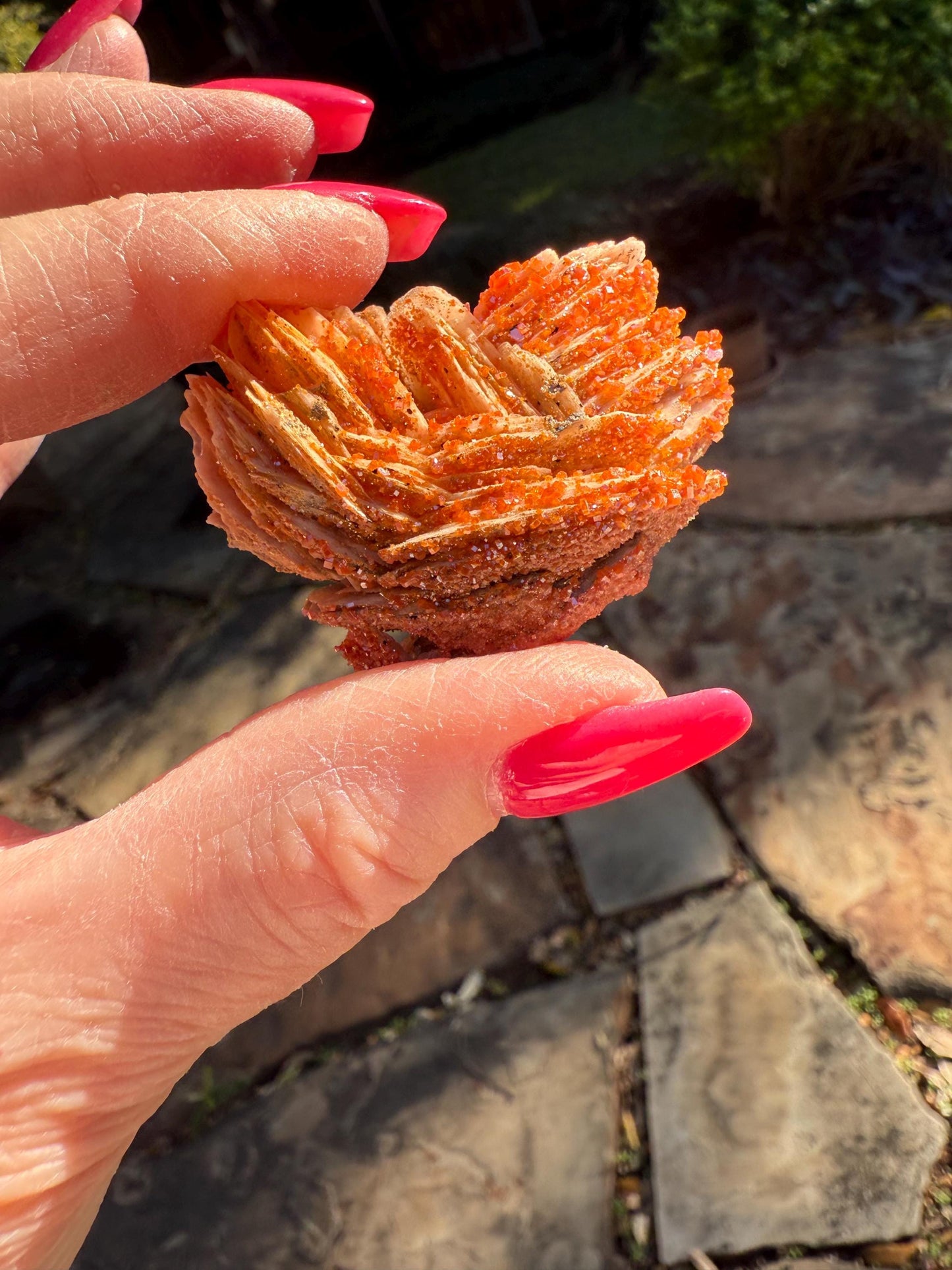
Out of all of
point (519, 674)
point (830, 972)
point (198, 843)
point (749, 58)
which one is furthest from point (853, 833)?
point (749, 58)

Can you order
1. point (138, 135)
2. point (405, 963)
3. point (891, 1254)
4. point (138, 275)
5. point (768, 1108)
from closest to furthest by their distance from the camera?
point (138, 275), point (138, 135), point (891, 1254), point (768, 1108), point (405, 963)

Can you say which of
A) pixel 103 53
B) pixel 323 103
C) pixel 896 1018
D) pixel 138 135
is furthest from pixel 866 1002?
pixel 103 53

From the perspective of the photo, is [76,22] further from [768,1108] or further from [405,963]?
[768,1108]

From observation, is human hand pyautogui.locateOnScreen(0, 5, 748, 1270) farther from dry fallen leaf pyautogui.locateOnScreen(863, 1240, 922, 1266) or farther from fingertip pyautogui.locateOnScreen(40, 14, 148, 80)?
dry fallen leaf pyautogui.locateOnScreen(863, 1240, 922, 1266)

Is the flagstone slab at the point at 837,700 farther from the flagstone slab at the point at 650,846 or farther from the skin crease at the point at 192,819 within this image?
the skin crease at the point at 192,819

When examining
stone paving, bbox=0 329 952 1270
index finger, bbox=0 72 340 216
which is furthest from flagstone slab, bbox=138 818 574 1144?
index finger, bbox=0 72 340 216

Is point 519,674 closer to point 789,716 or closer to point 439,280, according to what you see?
point 789,716

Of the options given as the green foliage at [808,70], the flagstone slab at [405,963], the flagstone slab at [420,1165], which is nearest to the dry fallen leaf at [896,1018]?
the flagstone slab at [420,1165]
